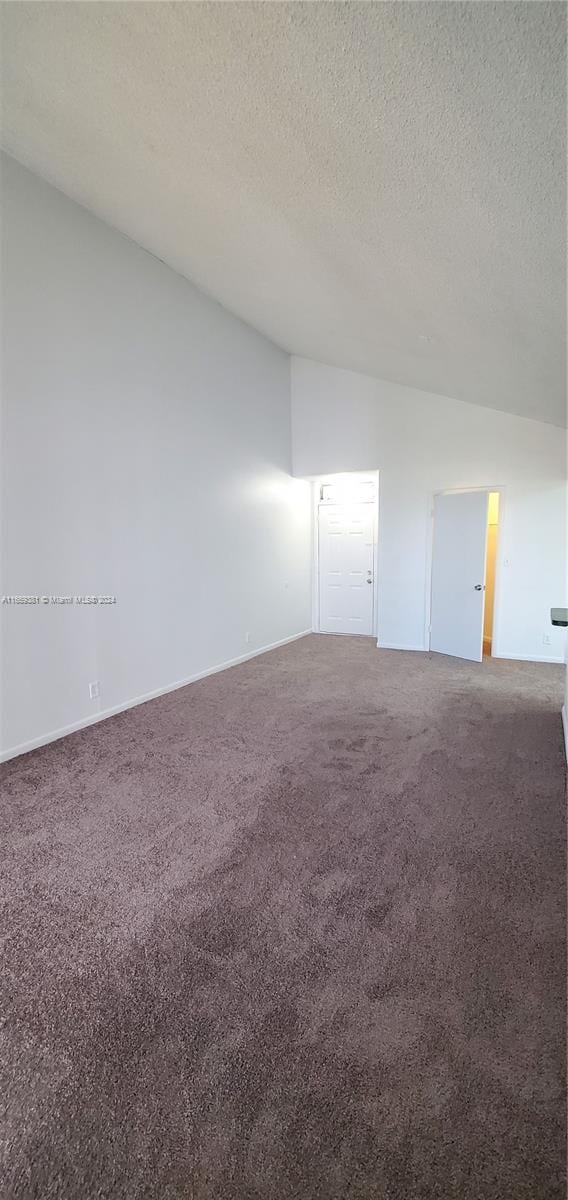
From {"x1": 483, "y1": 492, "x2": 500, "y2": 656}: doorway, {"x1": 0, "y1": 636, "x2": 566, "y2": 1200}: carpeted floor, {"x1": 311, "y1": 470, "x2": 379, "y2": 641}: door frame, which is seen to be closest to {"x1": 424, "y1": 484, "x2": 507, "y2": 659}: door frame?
{"x1": 483, "y1": 492, "x2": 500, "y2": 656}: doorway

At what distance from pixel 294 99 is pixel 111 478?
8.90ft

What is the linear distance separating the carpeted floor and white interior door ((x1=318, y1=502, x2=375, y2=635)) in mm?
4077

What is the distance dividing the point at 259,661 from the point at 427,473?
307cm

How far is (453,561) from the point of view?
586cm

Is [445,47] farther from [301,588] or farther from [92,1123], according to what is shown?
[301,588]

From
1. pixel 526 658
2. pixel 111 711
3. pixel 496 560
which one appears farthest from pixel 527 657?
pixel 111 711

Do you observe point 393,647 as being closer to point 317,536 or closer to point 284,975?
point 317,536

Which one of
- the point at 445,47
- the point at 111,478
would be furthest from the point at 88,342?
the point at 445,47

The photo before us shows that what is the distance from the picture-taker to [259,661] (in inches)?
230

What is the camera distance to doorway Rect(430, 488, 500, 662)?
221 inches

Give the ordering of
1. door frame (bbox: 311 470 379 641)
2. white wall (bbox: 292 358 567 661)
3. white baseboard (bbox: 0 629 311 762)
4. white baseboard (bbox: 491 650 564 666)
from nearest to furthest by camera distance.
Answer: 1. white baseboard (bbox: 0 629 311 762)
2. white wall (bbox: 292 358 567 661)
3. white baseboard (bbox: 491 650 564 666)
4. door frame (bbox: 311 470 379 641)

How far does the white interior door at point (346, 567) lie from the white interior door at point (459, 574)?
1.21 meters

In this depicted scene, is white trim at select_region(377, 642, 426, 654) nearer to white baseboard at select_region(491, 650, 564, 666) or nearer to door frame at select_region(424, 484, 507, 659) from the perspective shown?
door frame at select_region(424, 484, 507, 659)

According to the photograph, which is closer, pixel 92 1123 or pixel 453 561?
pixel 92 1123
